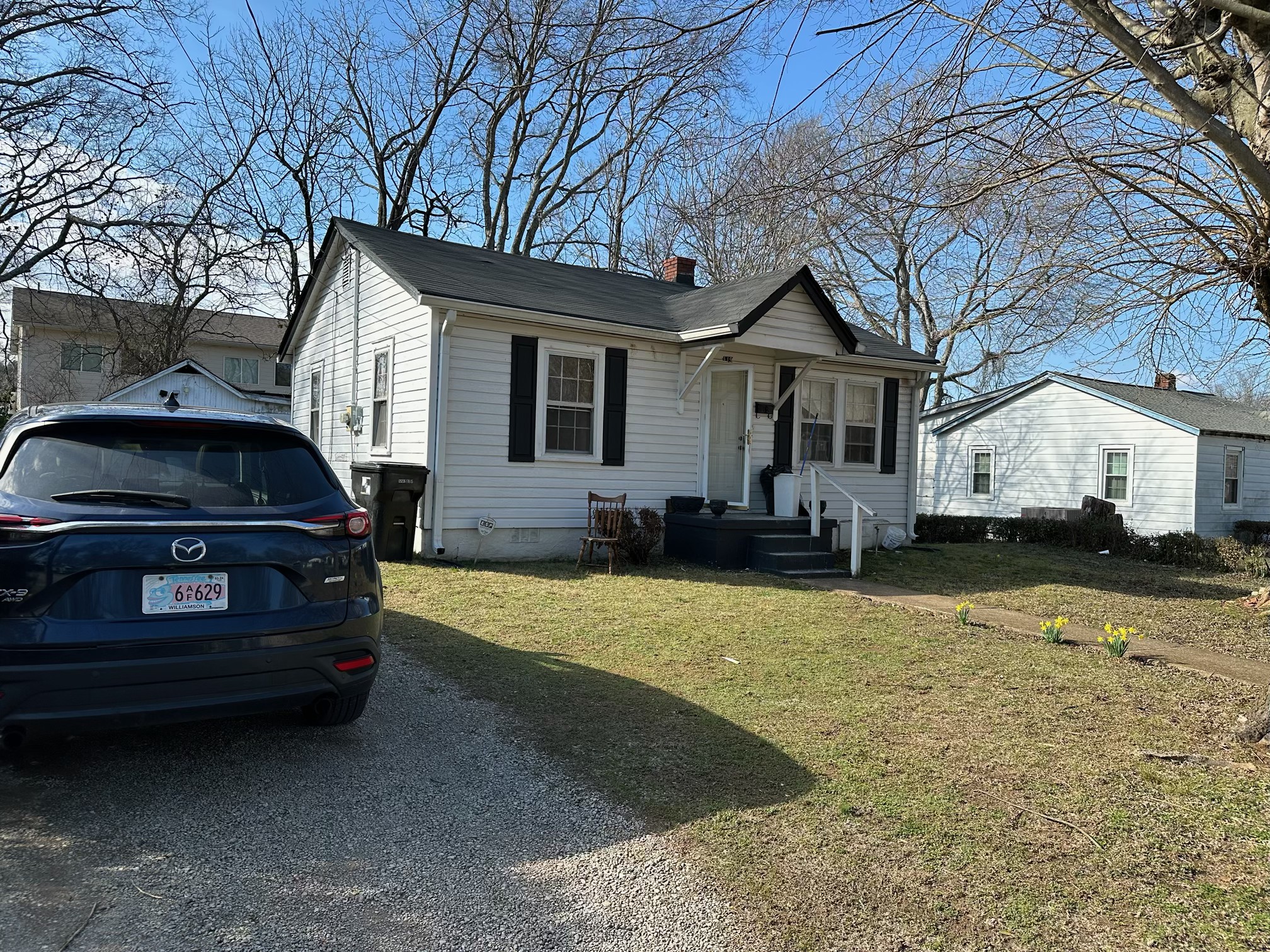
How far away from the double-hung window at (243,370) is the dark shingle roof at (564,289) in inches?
1047

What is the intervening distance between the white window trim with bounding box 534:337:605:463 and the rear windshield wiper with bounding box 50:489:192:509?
26.3 feet

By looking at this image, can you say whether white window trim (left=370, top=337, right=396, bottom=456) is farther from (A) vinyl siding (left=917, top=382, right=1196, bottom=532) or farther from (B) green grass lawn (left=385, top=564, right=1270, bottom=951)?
(A) vinyl siding (left=917, top=382, right=1196, bottom=532)

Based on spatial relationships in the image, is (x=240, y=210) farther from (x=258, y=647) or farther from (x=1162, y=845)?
(x=1162, y=845)

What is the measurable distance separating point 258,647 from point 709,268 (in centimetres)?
2479

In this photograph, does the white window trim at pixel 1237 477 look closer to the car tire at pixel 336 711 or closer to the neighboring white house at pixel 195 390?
the car tire at pixel 336 711

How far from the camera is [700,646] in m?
6.61

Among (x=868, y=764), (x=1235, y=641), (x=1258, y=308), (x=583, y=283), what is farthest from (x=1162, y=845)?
(x=583, y=283)

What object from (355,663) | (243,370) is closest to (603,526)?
(355,663)

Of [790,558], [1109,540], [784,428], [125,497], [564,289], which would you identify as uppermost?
[564,289]

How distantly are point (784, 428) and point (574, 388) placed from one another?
380 centimetres

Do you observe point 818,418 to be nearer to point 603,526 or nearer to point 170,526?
point 603,526

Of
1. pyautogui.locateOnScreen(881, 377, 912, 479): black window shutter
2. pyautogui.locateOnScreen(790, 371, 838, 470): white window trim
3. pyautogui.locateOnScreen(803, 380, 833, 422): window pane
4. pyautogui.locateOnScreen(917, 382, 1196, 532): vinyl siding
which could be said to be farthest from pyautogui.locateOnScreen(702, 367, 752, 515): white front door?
pyautogui.locateOnScreen(917, 382, 1196, 532): vinyl siding

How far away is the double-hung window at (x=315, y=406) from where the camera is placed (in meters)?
16.0

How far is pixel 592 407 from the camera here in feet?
39.1
